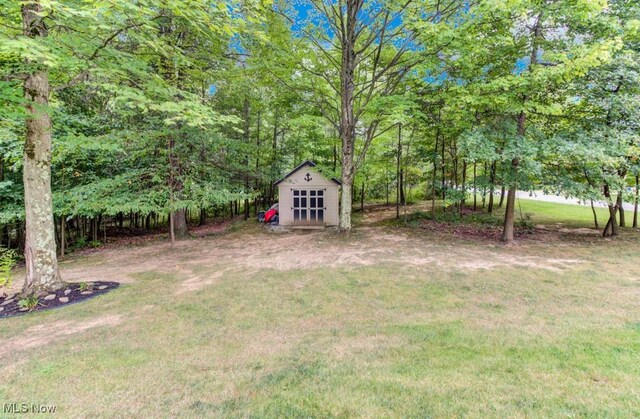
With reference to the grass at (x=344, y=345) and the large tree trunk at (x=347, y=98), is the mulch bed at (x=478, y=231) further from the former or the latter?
the large tree trunk at (x=347, y=98)

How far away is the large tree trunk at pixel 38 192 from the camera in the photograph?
5348mm

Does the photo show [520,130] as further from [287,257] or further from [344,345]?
[344,345]

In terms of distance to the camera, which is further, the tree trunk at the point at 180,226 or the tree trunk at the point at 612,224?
the tree trunk at the point at 180,226

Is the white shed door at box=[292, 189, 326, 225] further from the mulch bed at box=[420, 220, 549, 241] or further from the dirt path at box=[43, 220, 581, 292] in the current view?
the mulch bed at box=[420, 220, 549, 241]

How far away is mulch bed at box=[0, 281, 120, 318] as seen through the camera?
502cm

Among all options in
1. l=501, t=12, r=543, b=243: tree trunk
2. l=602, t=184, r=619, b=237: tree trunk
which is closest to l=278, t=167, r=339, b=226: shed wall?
l=501, t=12, r=543, b=243: tree trunk

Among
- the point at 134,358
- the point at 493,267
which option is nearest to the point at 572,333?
the point at 493,267

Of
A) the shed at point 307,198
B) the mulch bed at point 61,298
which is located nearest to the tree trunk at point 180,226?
the shed at point 307,198

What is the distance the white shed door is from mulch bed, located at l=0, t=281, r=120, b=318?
28.8 ft

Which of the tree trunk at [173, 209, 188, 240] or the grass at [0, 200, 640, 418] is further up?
the tree trunk at [173, 209, 188, 240]

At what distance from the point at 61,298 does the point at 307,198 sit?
9.97 metres

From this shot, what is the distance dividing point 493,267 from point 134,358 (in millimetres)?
7545

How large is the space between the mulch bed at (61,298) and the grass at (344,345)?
336 millimetres

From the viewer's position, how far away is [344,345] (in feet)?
11.8
